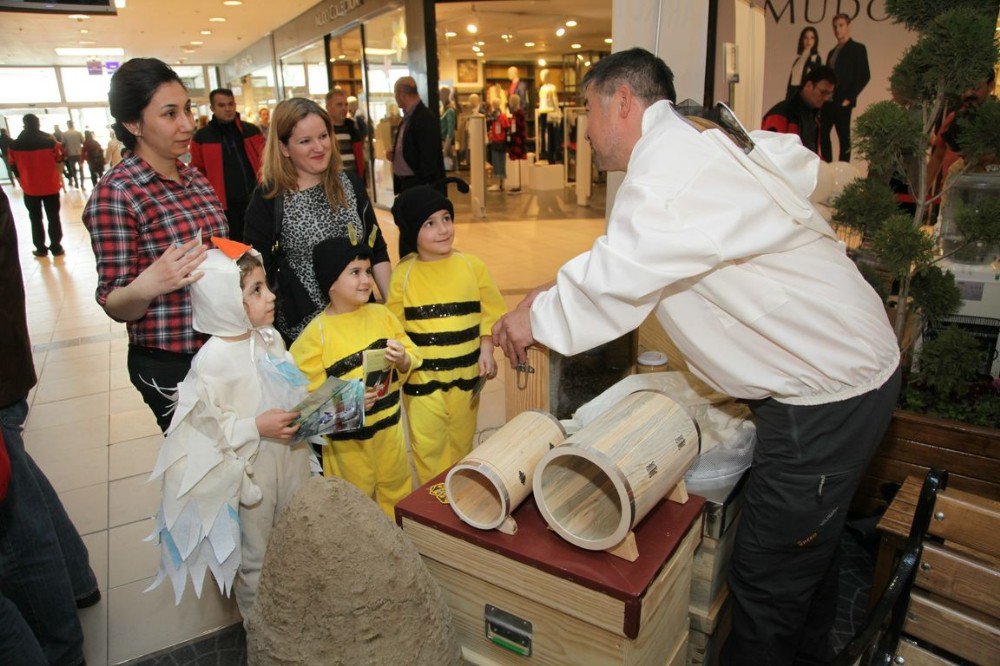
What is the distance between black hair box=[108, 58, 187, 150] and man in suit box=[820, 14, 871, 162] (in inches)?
175

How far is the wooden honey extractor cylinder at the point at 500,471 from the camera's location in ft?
4.31

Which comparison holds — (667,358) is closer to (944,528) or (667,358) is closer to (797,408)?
(797,408)

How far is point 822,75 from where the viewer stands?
4.66 metres

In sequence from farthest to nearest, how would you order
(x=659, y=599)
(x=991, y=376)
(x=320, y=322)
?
(x=991, y=376) → (x=320, y=322) → (x=659, y=599)

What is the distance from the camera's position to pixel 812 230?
151cm

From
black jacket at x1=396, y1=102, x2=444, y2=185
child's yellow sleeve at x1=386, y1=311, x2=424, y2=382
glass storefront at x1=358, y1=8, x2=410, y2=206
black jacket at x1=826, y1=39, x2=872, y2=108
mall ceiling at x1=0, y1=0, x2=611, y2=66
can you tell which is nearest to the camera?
child's yellow sleeve at x1=386, y1=311, x2=424, y2=382

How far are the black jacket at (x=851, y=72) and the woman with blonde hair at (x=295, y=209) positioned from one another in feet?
13.4

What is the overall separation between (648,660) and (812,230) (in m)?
1.04

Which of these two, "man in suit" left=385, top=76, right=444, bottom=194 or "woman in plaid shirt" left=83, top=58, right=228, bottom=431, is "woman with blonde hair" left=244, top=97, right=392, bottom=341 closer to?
"woman in plaid shirt" left=83, top=58, right=228, bottom=431

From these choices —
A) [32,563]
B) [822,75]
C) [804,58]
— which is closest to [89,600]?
[32,563]

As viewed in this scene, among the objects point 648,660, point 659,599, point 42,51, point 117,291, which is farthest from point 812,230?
point 42,51

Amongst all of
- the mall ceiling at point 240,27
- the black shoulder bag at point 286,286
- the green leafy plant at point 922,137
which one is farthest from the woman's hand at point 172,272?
the mall ceiling at point 240,27

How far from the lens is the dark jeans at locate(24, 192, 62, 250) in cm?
895

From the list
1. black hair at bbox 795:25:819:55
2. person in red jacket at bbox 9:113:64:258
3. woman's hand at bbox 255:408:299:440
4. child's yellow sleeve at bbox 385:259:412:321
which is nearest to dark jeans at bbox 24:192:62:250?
person in red jacket at bbox 9:113:64:258
